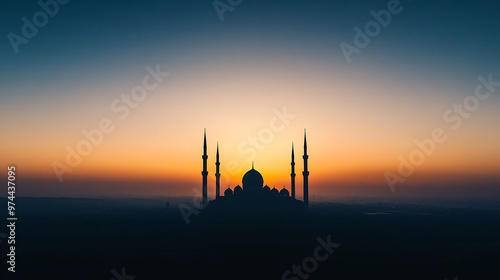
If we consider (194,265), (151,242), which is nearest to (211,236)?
(151,242)

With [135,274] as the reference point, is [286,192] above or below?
above

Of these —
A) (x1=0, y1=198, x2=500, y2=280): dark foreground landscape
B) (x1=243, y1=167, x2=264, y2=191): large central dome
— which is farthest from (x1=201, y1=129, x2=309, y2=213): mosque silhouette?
(x1=0, y1=198, x2=500, y2=280): dark foreground landscape

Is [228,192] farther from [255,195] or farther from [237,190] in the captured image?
[255,195]

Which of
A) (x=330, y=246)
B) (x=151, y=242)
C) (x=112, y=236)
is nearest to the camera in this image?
(x=330, y=246)

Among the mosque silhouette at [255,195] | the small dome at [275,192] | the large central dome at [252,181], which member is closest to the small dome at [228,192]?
the mosque silhouette at [255,195]

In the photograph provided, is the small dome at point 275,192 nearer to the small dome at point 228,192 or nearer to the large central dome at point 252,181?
the large central dome at point 252,181

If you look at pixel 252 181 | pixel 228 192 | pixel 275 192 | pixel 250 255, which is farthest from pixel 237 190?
pixel 250 255

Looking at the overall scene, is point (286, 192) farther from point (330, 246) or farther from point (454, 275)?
point (454, 275)

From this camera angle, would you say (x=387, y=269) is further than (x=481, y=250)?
No
